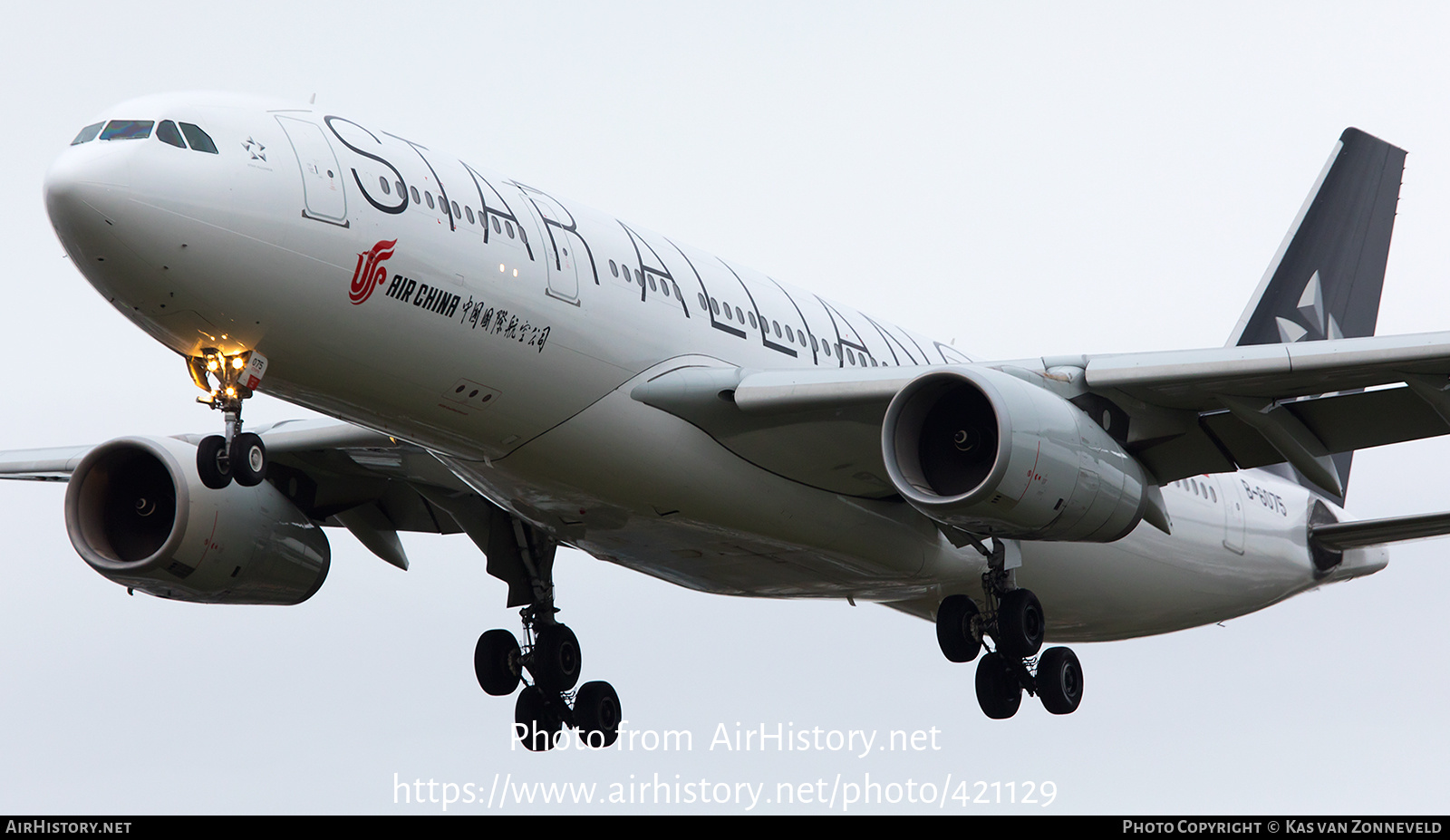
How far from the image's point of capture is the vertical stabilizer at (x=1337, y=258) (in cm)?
2386

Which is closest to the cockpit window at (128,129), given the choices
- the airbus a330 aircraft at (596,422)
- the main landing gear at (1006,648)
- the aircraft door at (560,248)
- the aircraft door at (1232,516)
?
the airbus a330 aircraft at (596,422)

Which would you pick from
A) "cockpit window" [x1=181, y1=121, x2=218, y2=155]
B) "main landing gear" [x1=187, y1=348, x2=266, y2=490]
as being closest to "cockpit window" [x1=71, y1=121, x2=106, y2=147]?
"cockpit window" [x1=181, y1=121, x2=218, y2=155]

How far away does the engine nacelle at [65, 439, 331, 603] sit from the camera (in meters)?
18.3

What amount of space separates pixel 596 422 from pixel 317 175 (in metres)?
3.45

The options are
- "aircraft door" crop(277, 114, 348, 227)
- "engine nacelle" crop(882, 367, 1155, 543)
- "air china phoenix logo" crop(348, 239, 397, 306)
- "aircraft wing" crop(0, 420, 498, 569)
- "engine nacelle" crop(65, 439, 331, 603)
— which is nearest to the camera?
"aircraft door" crop(277, 114, 348, 227)

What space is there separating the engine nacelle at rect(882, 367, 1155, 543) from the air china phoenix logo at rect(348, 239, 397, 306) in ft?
15.3

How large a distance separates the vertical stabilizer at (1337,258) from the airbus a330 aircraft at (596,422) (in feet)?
11.7

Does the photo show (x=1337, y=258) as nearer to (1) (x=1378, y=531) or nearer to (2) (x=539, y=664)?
(1) (x=1378, y=531)

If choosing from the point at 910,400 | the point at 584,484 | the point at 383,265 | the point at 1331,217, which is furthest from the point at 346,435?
the point at 1331,217

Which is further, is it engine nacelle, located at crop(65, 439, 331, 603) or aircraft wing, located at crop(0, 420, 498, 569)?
engine nacelle, located at crop(65, 439, 331, 603)

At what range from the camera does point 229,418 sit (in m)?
12.6

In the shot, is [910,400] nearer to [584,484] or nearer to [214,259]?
[584,484]

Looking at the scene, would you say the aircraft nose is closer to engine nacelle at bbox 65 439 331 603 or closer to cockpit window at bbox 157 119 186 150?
cockpit window at bbox 157 119 186 150

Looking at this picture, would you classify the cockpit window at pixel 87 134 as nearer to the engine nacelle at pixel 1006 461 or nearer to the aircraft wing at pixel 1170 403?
the aircraft wing at pixel 1170 403
